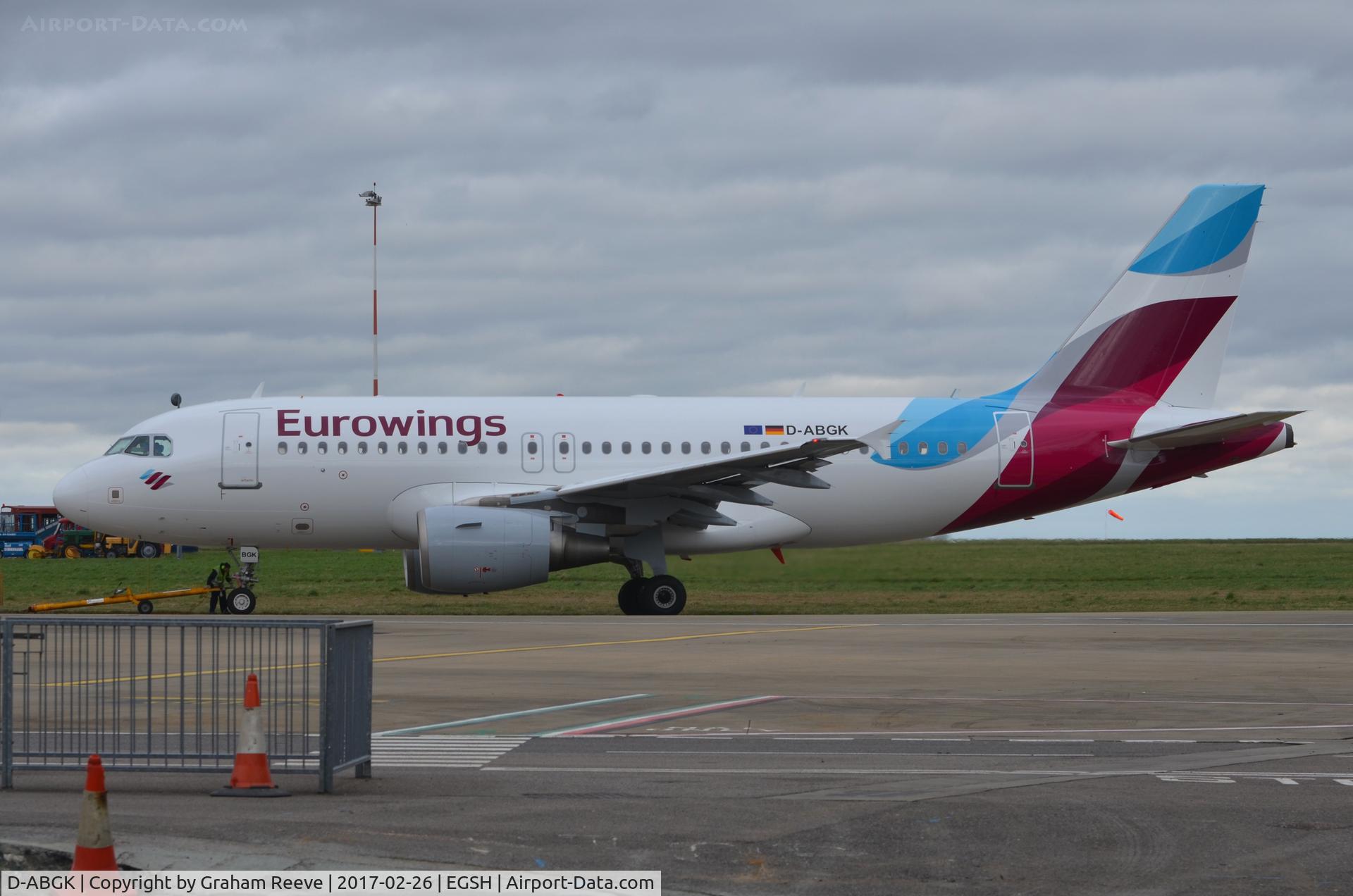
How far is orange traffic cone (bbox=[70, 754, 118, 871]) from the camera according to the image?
6.16 m

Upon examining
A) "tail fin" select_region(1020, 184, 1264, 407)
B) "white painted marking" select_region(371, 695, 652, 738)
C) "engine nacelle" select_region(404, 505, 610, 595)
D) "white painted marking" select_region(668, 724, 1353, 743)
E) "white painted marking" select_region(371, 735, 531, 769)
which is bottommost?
"white painted marking" select_region(668, 724, 1353, 743)

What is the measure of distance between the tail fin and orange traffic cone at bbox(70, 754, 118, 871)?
24.5 meters

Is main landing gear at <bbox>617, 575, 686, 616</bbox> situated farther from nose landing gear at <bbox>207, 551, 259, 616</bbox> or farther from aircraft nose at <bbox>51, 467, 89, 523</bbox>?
aircraft nose at <bbox>51, 467, 89, 523</bbox>

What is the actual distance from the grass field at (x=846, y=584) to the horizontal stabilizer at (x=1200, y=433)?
3225 millimetres

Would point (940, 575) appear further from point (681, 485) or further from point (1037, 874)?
point (1037, 874)

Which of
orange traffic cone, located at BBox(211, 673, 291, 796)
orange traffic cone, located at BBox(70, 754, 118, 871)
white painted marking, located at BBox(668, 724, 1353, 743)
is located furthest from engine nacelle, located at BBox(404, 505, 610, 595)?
orange traffic cone, located at BBox(70, 754, 118, 871)

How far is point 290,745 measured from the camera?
400 inches

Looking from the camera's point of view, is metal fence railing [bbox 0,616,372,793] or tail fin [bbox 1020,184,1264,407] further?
tail fin [bbox 1020,184,1264,407]

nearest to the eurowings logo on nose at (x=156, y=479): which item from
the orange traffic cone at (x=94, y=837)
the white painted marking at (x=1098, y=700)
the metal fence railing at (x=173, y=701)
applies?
the metal fence railing at (x=173, y=701)

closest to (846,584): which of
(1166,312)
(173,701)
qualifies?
(1166,312)

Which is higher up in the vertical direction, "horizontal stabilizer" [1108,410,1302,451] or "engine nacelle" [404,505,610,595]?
"horizontal stabilizer" [1108,410,1302,451]

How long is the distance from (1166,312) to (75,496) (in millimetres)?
20484

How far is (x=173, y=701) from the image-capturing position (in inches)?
482

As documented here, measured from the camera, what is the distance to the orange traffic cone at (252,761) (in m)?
8.98
